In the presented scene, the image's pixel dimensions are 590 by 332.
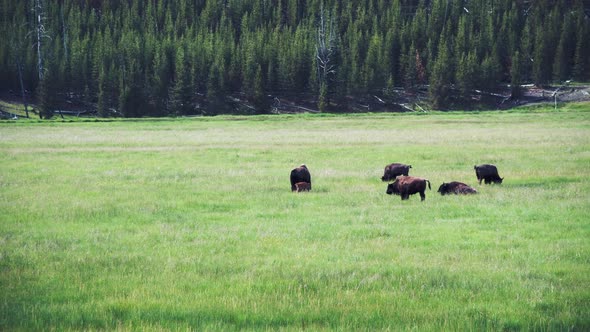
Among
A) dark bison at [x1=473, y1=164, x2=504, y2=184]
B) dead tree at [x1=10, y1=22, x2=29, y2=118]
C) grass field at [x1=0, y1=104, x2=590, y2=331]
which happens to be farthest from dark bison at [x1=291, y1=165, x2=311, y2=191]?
dead tree at [x1=10, y1=22, x2=29, y2=118]

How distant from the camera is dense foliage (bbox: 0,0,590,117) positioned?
337 ft

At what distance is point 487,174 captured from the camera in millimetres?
20938

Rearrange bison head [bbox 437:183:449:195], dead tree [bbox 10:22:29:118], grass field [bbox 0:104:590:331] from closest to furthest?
grass field [bbox 0:104:590:331], bison head [bbox 437:183:449:195], dead tree [bbox 10:22:29:118]

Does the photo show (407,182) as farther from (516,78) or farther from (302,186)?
(516,78)

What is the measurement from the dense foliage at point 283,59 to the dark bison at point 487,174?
81.2 metres

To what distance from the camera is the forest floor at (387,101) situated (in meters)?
102

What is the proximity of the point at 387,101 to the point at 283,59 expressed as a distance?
66.1ft

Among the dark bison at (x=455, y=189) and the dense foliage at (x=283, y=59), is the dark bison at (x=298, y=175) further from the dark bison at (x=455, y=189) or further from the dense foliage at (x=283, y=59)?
the dense foliage at (x=283, y=59)

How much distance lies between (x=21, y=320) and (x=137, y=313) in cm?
136

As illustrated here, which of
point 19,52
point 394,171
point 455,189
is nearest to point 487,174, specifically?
point 455,189

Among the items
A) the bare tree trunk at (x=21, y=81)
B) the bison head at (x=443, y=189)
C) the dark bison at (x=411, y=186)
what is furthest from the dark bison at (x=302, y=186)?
the bare tree trunk at (x=21, y=81)

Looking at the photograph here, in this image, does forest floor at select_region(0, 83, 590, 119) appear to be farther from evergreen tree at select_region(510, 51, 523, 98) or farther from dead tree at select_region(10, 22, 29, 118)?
dead tree at select_region(10, 22, 29, 118)

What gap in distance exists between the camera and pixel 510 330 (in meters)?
7.34

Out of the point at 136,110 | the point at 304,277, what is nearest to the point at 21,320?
the point at 304,277
